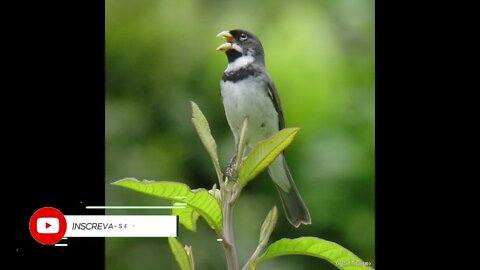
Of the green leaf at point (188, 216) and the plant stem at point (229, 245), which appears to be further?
the green leaf at point (188, 216)

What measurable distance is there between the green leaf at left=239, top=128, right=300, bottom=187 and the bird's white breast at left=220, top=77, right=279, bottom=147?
0.55 meters

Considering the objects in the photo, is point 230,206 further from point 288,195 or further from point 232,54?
point 232,54

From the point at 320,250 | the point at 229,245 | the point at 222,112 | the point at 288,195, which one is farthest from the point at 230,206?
the point at 222,112

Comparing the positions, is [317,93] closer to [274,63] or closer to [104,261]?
[274,63]

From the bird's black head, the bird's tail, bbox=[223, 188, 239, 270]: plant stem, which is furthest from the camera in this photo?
the bird's black head

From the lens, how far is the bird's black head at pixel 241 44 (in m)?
1.77

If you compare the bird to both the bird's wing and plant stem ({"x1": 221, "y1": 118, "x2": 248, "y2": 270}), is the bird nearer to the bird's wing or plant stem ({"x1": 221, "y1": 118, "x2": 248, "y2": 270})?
the bird's wing

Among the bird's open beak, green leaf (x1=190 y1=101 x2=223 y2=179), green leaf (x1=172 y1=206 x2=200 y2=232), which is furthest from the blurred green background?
green leaf (x1=190 y1=101 x2=223 y2=179)

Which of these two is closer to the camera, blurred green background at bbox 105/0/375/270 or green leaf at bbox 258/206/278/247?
green leaf at bbox 258/206/278/247

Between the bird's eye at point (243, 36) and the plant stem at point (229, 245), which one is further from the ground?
the bird's eye at point (243, 36)

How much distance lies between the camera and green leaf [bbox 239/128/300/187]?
1.23 m

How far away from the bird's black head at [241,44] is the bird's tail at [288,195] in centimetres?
26
